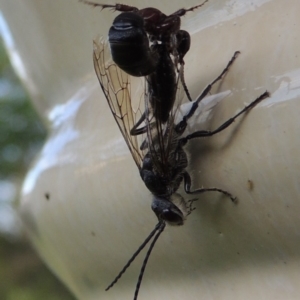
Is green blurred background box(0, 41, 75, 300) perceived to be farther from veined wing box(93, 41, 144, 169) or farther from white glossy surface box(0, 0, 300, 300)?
veined wing box(93, 41, 144, 169)

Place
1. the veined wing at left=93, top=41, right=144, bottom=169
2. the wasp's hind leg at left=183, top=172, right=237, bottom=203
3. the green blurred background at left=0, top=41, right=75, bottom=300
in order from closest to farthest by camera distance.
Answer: the wasp's hind leg at left=183, top=172, right=237, bottom=203 < the veined wing at left=93, top=41, right=144, bottom=169 < the green blurred background at left=0, top=41, right=75, bottom=300

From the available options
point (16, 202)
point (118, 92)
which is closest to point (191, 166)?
point (118, 92)

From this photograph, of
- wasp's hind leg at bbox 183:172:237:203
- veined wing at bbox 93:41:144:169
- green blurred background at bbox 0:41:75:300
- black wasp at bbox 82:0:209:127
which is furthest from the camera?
green blurred background at bbox 0:41:75:300

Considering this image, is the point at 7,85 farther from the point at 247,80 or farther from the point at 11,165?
the point at 247,80

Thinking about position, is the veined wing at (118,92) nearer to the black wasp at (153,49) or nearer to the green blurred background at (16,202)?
the black wasp at (153,49)

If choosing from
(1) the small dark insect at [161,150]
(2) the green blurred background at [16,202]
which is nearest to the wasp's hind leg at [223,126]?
(1) the small dark insect at [161,150]

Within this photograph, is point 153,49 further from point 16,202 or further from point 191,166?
point 16,202

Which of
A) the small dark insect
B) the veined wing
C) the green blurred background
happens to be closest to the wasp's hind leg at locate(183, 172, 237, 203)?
the small dark insect

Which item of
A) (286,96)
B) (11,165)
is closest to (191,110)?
(286,96)
